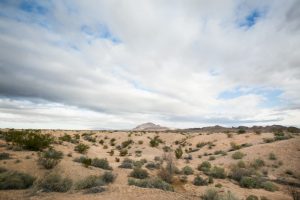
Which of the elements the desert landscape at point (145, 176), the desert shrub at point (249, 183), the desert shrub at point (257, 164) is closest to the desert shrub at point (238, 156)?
the desert landscape at point (145, 176)

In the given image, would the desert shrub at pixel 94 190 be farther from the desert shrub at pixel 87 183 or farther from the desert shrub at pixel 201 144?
the desert shrub at pixel 201 144

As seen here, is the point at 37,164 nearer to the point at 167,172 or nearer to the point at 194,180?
the point at 167,172

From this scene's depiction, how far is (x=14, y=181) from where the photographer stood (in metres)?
10.2

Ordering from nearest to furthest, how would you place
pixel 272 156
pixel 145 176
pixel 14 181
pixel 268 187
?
pixel 14 181, pixel 268 187, pixel 145 176, pixel 272 156

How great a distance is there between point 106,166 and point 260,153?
15.0 metres

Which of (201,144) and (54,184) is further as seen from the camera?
(201,144)

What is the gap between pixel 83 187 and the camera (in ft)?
34.8

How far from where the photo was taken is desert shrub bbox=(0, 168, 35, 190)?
9953 mm

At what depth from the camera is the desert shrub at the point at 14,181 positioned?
9953 millimetres

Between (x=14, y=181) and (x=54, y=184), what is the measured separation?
1.80m

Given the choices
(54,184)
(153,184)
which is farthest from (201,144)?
(54,184)

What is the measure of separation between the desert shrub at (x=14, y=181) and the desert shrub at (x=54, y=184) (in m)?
0.67

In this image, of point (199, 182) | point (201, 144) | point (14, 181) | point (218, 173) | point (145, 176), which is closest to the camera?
point (14, 181)

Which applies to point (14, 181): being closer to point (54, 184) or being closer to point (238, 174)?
point (54, 184)
